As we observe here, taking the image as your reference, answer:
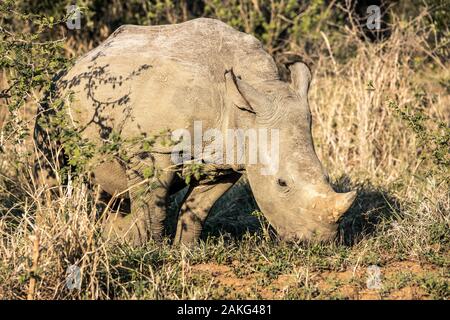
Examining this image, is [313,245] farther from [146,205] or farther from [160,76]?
[160,76]

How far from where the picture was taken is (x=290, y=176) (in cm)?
639

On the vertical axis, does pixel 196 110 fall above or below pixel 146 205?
above

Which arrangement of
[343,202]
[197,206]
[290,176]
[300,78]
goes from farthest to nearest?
[197,206], [300,78], [290,176], [343,202]

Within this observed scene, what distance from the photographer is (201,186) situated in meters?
7.16

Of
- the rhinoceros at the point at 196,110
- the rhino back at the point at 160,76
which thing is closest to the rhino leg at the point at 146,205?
the rhinoceros at the point at 196,110

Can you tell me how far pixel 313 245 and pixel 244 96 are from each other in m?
1.32

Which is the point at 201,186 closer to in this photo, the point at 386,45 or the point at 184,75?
the point at 184,75

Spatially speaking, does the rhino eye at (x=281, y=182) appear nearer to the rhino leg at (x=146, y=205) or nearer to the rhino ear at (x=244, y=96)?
the rhino ear at (x=244, y=96)

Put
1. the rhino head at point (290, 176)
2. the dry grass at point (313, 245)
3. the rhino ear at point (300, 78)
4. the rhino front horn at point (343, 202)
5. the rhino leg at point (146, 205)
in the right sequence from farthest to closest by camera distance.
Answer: the rhino ear at point (300, 78)
the rhino leg at point (146, 205)
the rhino head at point (290, 176)
the rhino front horn at point (343, 202)
the dry grass at point (313, 245)

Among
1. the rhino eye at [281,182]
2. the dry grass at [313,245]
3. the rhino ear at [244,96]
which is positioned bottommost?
the dry grass at [313,245]

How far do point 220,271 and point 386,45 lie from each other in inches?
215

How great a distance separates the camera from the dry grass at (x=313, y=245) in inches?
213

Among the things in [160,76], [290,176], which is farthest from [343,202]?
[160,76]

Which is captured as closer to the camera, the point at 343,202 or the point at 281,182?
the point at 343,202
